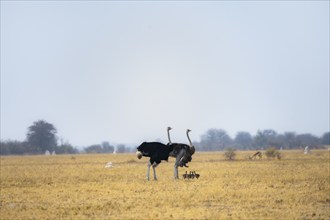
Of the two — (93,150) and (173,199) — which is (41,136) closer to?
(93,150)

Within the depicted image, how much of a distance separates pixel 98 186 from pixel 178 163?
3978 millimetres

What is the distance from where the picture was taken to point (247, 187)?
64.0 ft

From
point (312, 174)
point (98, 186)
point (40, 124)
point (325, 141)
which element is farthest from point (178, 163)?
point (325, 141)

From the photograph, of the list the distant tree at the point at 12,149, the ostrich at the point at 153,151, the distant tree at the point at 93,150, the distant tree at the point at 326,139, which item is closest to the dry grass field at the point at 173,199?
the ostrich at the point at 153,151

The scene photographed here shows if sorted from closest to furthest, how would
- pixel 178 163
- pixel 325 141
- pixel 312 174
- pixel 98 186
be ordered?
pixel 98 186 → pixel 178 163 → pixel 312 174 → pixel 325 141

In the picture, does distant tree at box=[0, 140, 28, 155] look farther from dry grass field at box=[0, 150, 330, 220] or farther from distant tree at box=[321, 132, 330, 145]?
distant tree at box=[321, 132, 330, 145]

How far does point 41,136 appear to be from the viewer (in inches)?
4188

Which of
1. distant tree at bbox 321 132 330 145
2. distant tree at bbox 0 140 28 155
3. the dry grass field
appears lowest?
the dry grass field

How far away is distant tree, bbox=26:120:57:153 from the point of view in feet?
348

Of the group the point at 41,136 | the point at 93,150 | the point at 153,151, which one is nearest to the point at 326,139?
the point at 93,150

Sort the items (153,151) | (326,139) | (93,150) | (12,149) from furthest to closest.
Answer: (326,139) → (93,150) → (12,149) → (153,151)

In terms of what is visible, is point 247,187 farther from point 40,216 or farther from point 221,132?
point 221,132

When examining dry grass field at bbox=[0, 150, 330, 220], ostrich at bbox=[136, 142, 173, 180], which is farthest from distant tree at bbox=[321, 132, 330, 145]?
ostrich at bbox=[136, 142, 173, 180]

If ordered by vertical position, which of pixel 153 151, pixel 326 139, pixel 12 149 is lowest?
pixel 153 151
